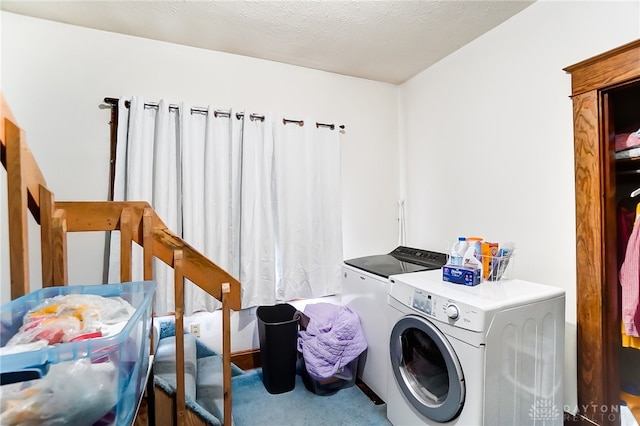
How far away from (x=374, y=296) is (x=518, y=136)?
1.41 metres

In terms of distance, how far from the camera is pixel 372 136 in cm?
297

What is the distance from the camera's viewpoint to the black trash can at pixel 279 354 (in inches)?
83.7

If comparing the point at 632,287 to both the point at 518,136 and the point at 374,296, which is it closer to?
the point at 518,136

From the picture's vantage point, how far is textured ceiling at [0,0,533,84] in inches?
73.4

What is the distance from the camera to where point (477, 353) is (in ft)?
4.29

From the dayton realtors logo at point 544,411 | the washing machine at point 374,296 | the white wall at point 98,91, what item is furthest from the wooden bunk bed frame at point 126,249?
the dayton realtors logo at point 544,411

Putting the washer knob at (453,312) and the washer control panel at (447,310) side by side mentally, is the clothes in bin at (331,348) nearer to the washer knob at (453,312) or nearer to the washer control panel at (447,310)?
the washer control panel at (447,310)

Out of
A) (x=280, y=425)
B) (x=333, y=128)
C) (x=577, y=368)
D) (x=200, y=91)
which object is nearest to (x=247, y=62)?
(x=200, y=91)

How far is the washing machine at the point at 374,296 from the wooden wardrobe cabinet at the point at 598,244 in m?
0.83

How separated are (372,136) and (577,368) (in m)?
2.23

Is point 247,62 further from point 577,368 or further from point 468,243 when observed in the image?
point 577,368

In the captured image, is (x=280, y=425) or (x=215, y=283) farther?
(x=280, y=425)

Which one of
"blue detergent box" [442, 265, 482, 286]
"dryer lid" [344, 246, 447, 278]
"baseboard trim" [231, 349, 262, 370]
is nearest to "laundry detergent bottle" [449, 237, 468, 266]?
"blue detergent box" [442, 265, 482, 286]

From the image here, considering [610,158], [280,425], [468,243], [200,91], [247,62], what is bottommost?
[280,425]
